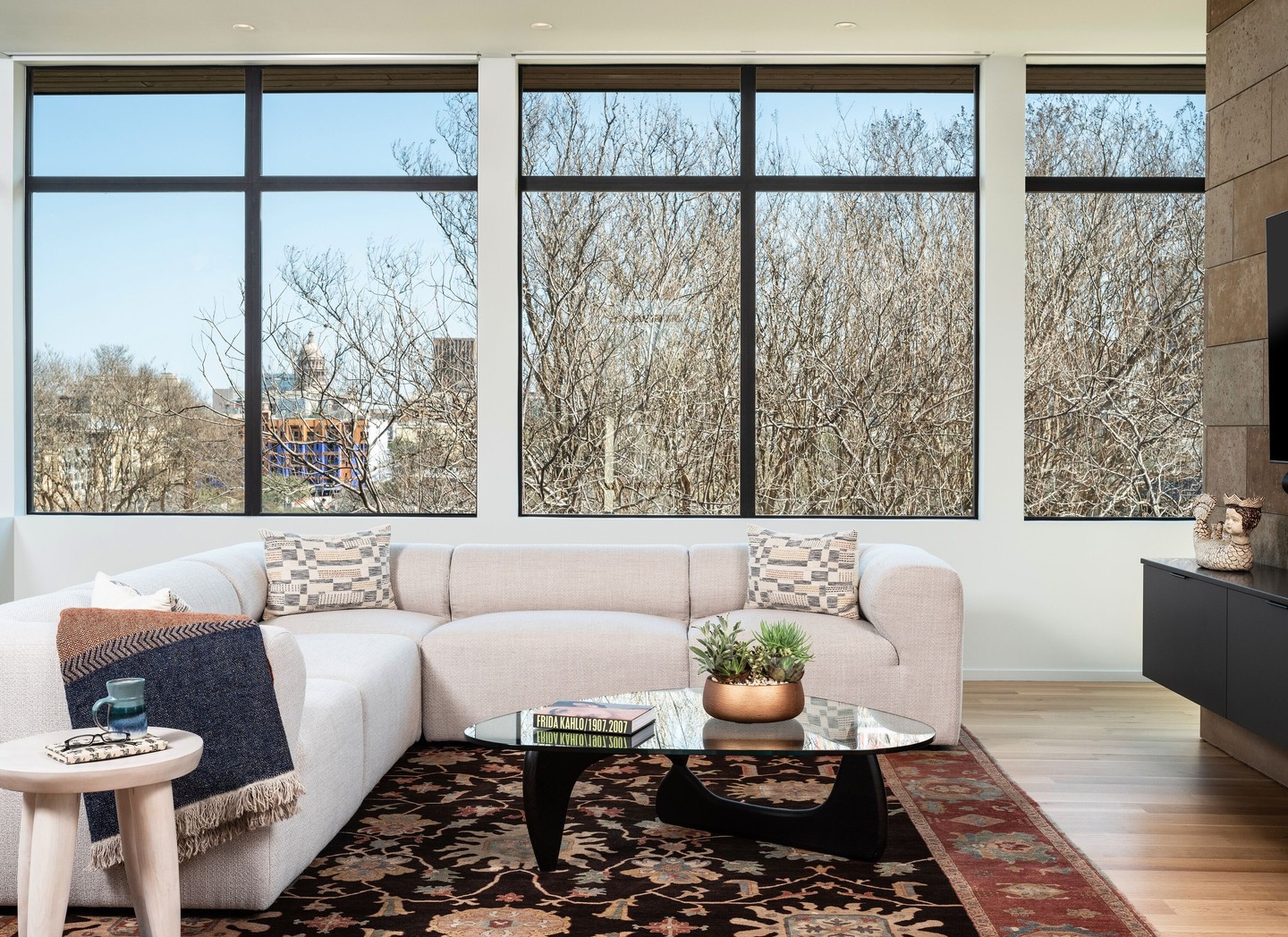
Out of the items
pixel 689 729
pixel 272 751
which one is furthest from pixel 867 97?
pixel 272 751

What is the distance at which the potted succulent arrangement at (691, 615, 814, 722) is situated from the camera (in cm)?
308

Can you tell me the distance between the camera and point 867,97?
588cm

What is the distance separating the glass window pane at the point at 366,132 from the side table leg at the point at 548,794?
3.76 metres

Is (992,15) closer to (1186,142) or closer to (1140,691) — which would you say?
(1186,142)

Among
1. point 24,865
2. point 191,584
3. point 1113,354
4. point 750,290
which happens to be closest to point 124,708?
point 24,865

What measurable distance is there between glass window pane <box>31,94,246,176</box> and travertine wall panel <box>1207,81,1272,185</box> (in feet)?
15.1

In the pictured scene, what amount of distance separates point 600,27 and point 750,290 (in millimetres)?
1473

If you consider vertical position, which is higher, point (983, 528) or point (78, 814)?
point (983, 528)

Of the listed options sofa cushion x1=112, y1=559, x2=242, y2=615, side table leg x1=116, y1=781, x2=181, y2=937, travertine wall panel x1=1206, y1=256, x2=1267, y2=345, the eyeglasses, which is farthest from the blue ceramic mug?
travertine wall panel x1=1206, y1=256, x2=1267, y2=345

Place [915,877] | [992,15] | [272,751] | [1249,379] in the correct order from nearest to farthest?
[272,751]
[915,877]
[1249,379]
[992,15]

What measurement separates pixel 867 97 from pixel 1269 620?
3542 mm

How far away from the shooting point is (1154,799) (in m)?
3.62

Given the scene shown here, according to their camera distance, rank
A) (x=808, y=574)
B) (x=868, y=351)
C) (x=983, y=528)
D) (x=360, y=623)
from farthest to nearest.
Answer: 1. (x=868, y=351)
2. (x=983, y=528)
3. (x=808, y=574)
4. (x=360, y=623)

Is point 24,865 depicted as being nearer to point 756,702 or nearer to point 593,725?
point 593,725
